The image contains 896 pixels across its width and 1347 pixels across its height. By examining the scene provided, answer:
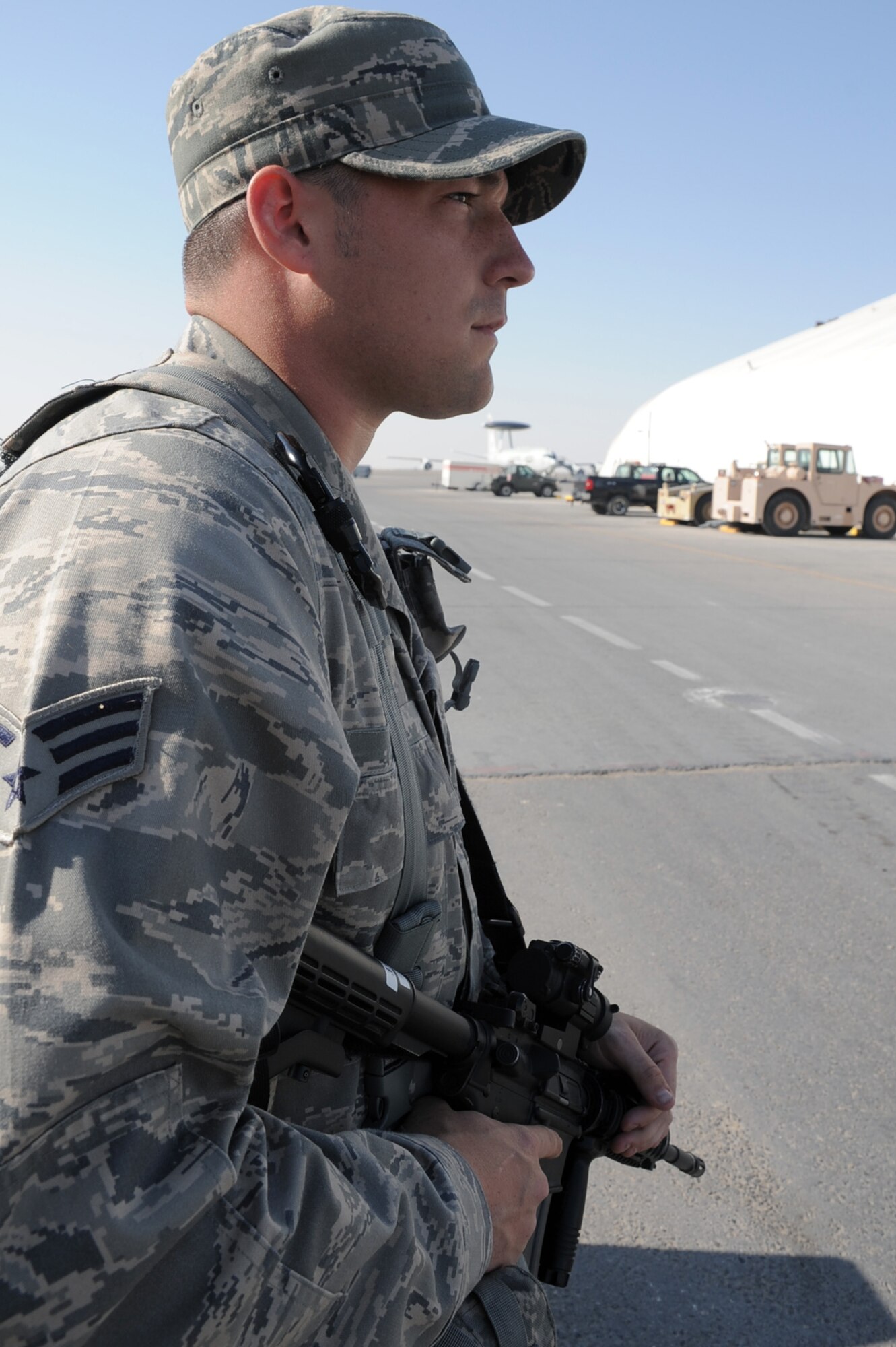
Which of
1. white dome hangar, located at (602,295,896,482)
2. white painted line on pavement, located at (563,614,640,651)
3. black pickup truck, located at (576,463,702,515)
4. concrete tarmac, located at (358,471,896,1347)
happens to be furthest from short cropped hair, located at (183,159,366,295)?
white dome hangar, located at (602,295,896,482)

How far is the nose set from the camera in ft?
4.62

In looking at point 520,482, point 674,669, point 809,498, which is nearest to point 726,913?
point 674,669

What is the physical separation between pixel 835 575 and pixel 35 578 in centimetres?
1640

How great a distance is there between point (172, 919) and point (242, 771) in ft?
0.40

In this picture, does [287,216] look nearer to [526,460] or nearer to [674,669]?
[674,669]

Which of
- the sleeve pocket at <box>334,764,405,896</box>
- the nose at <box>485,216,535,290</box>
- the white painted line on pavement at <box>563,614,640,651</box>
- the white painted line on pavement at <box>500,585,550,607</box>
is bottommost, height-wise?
the white painted line on pavement at <box>563,614,640,651</box>

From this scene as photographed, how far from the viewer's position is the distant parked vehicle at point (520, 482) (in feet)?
161

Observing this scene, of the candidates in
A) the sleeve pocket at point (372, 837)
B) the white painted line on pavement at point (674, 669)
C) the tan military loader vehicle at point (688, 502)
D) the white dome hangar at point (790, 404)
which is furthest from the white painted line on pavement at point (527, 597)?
the white dome hangar at point (790, 404)

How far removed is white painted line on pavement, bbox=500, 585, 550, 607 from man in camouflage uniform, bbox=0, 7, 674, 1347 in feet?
33.8

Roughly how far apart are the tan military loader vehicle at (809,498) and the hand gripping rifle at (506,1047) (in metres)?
25.1

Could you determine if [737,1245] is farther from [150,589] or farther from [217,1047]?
[150,589]

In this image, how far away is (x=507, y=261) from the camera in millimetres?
1419

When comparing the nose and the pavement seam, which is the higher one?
the nose

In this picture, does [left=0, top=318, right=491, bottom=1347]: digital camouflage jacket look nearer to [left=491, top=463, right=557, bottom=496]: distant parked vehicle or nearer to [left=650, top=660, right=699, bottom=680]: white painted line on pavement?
[left=650, top=660, right=699, bottom=680]: white painted line on pavement
